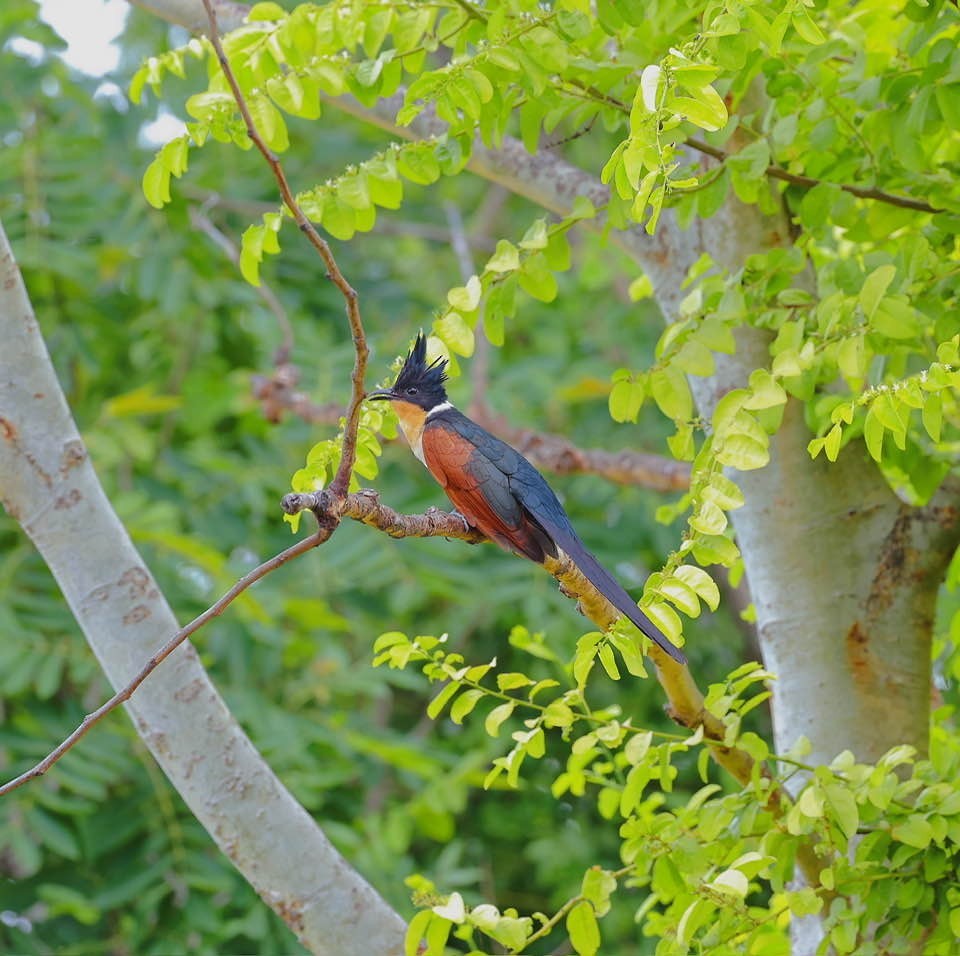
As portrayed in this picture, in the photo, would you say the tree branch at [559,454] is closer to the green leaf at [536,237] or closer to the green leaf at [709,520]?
Answer: the green leaf at [536,237]

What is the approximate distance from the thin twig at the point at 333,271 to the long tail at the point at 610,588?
1.78 ft

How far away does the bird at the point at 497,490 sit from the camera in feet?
7.83

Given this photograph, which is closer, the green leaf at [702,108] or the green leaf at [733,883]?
the green leaf at [702,108]

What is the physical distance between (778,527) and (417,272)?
5.82m

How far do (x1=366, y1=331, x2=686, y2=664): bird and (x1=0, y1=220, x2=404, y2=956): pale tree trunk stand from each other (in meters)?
0.65

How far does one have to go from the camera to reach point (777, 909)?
2555 mm

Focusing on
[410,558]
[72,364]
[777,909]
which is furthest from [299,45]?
[72,364]

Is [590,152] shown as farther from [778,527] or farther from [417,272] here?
[778,527]

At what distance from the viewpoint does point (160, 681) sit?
2.62 metres

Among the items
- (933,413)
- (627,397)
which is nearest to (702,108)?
(933,413)

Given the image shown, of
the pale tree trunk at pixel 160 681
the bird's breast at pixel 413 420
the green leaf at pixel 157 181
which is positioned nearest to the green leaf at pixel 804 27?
the bird's breast at pixel 413 420

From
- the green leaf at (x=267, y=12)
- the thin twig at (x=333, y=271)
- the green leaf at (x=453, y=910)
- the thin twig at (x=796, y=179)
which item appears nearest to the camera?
the thin twig at (x=333, y=271)

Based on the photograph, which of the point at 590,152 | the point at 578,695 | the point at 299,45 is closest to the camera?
the point at 578,695

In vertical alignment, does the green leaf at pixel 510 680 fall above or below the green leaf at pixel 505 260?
below
